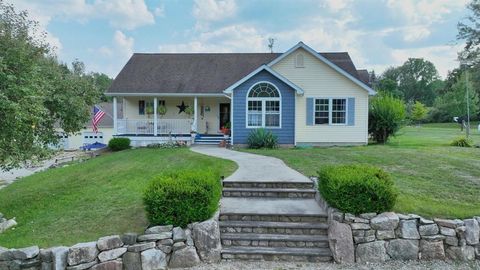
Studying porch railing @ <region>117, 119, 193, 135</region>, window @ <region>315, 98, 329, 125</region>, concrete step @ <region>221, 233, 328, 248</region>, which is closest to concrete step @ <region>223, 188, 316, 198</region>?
concrete step @ <region>221, 233, 328, 248</region>

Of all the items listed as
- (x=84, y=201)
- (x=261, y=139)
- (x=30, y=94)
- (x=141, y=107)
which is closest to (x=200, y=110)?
(x=141, y=107)

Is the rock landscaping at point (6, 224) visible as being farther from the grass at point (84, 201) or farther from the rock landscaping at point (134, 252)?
the rock landscaping at point (134, 252)

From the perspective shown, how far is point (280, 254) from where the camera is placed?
5953 millimetres

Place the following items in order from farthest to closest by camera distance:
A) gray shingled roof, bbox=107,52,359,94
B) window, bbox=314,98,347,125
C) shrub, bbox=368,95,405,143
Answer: gray shingled roof, bbox=107,52,359,94 < shrub, bbox=368,95,405,143 < window, bbox=314,98,347,125

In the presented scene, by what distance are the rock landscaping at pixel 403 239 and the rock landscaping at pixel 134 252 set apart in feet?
6.87

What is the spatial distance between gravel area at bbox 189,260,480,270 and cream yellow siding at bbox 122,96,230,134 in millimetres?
15092

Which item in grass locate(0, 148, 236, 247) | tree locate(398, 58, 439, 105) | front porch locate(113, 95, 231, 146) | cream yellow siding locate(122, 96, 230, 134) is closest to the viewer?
grass locate(0, 148, 236, 247)

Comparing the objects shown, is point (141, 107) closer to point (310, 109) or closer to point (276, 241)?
point (310, 109)

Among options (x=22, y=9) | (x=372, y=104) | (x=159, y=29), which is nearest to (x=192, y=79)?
(x=159, y=29)

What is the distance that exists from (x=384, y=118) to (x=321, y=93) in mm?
3862

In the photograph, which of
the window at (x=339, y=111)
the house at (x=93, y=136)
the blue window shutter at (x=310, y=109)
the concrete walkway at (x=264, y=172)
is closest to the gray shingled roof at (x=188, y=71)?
the window at (x=339, y=111)

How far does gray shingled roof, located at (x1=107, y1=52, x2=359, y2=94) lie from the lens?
1973 cm

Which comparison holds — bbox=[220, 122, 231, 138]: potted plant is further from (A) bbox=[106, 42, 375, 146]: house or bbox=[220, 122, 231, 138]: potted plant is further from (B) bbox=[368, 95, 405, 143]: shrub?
(B) bbox=[368, 95, 405, 143]: shrub

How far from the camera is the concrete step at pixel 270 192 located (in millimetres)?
8047
